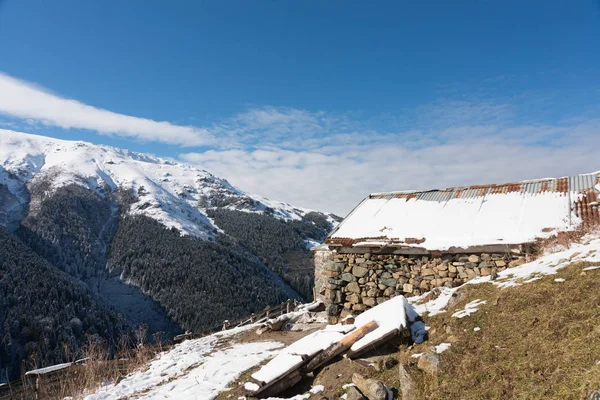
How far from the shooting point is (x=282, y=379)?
Answer: 5.43 metres

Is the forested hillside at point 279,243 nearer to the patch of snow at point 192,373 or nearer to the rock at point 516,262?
the patch of snow at point 192,373

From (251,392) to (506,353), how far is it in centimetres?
368

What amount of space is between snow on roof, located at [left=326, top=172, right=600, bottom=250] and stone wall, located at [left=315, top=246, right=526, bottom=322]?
423 millimetres

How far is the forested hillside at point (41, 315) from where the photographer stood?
57.3 m

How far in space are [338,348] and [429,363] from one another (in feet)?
5.27

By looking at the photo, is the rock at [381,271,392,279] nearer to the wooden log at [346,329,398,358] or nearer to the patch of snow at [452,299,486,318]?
the patch of snow at [452,299,486,318]

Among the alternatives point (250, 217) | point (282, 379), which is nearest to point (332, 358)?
point (282, 379)

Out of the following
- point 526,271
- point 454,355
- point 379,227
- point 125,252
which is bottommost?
point 125,252

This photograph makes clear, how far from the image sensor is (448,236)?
9.41 meters

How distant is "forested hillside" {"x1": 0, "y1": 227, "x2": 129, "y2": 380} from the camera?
57.3 meters

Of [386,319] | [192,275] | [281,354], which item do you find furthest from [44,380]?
[192,275]

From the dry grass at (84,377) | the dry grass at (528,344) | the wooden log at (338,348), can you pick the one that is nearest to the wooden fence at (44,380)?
the dry grass at (84,377)

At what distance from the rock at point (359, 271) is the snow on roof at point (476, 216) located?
723 millimetres

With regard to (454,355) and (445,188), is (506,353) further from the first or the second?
(445,188)
